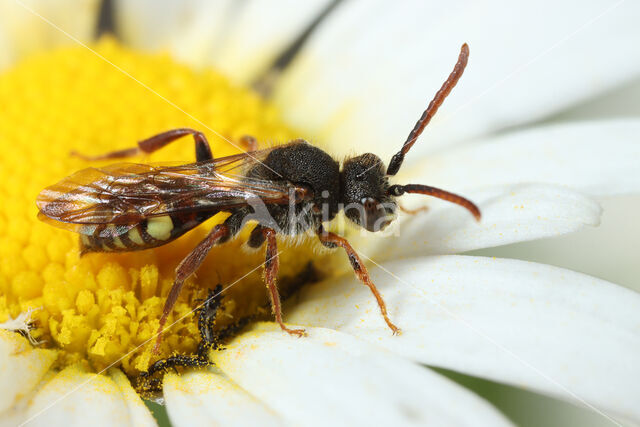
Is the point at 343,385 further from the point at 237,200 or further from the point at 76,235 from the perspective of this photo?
the point at 76,235

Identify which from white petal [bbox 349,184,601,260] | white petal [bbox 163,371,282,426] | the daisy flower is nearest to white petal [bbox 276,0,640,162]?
the daisy flower

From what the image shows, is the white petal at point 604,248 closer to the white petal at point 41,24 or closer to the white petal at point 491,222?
the white petal at point 491,222

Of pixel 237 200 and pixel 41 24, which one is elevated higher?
pixel 41 24

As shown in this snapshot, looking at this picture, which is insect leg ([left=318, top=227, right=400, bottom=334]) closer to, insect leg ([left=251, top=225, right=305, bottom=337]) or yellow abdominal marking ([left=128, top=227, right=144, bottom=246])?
insect leg ([left=251, top=225, right=305, bottom=337])

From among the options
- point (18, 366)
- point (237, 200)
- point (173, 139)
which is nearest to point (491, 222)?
point (237, 200)

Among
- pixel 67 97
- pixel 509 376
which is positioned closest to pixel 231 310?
pixel 509 376

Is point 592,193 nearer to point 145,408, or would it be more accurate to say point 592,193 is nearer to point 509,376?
point 509,376
